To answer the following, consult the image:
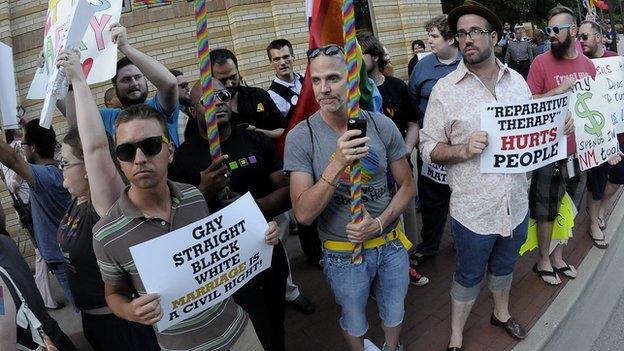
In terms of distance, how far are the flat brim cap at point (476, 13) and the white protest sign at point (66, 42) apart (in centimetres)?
195

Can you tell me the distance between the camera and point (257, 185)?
264cm

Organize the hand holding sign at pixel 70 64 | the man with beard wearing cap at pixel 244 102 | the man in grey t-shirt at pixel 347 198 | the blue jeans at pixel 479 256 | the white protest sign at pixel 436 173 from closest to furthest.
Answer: the hand holding sign at pixel 70 64
the man in grey t-shirt at pixel 347 198
the blue jeans at pixel 479 256
the man with beard wearing cap at pixel 244 102
the white protest sign at pixel 436 173

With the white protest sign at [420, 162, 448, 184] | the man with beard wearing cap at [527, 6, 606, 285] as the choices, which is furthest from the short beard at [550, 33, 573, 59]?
the white protest sign at [420, 162, 448, 184]

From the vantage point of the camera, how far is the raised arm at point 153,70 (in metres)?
2.40

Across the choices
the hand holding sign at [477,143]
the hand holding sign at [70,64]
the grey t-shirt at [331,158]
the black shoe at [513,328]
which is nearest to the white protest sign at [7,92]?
the hand holding sign at [70,64]

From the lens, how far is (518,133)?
104 inches

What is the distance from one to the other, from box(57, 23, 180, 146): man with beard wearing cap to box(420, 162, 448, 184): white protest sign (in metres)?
2.05

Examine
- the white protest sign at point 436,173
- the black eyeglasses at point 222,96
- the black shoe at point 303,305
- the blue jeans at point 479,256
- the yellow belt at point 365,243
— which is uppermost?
the black eyeglasses at point 222,96

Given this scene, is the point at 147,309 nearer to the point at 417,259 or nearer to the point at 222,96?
the point at 222,96

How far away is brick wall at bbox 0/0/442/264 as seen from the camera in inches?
277

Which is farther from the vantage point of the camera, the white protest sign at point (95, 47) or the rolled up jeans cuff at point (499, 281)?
the rolled up jeans cuff at point (499, 281)

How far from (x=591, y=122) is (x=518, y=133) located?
139 cm

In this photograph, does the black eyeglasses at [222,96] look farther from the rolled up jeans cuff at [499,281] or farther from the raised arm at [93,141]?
the rolled up jeans cuff at [499,281]

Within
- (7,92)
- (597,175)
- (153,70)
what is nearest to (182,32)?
(153,70)
